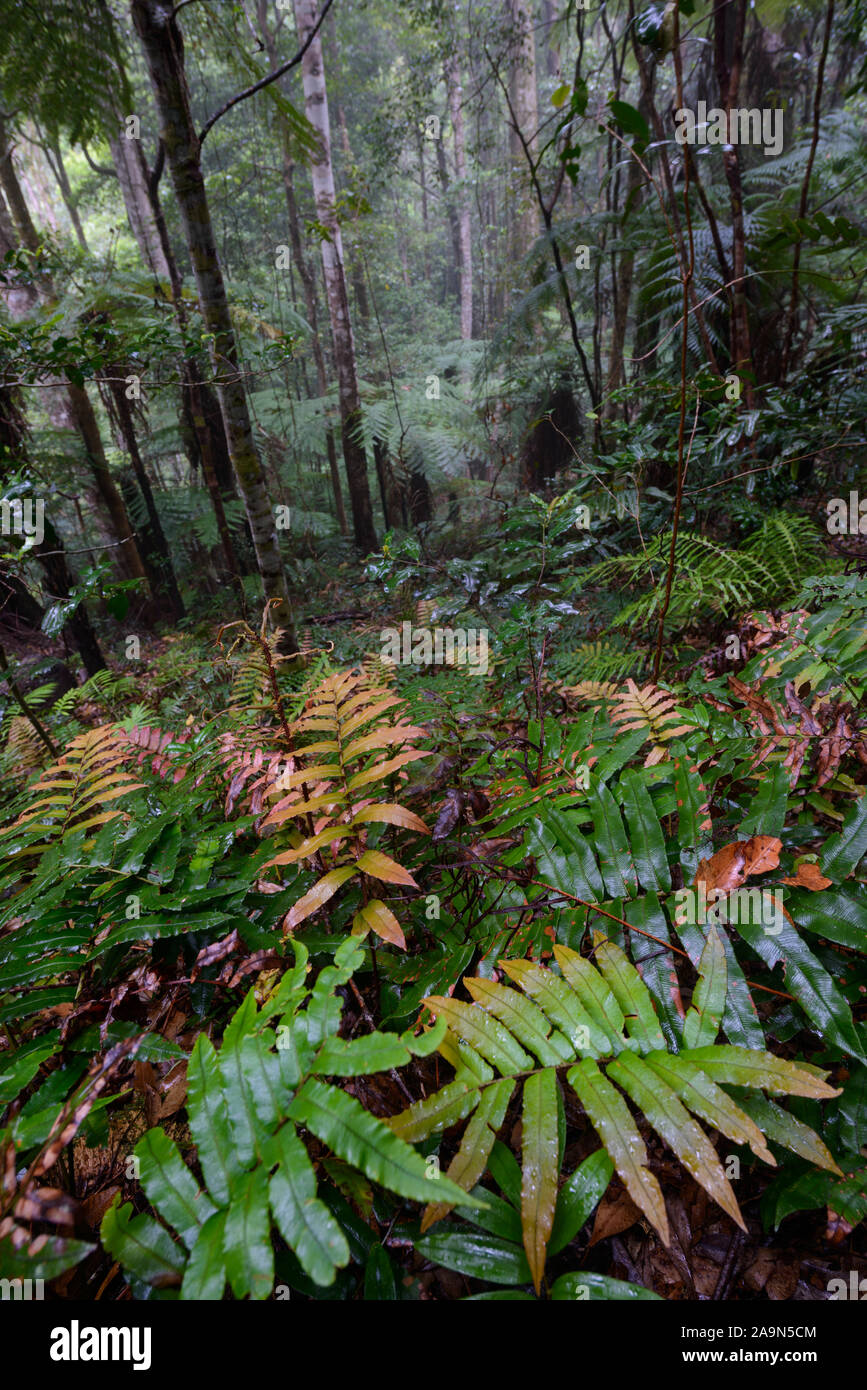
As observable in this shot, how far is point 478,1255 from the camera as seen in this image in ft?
3.13

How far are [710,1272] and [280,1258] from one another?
798 millimetres

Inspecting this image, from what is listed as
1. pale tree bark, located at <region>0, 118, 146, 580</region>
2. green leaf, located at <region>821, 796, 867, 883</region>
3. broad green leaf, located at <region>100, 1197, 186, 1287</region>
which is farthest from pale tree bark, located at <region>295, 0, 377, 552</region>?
broad green leaf, located at <region>100, 1197, 186, 1287</region>

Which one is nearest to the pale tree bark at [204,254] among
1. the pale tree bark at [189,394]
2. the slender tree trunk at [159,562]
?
the pale tree bark at [189,394]

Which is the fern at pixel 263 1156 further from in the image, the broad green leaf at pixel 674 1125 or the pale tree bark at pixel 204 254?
the pale tree bark at pixel 204 254

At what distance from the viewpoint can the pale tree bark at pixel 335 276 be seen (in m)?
6.33

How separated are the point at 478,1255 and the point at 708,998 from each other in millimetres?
569

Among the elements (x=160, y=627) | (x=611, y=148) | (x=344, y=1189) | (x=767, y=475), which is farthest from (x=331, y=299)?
(x=344, y=1189)

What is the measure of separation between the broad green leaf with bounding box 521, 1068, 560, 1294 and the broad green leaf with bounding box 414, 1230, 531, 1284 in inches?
1.7

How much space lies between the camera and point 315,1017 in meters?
0.98

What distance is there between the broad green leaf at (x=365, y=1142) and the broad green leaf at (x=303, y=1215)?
0.04 m

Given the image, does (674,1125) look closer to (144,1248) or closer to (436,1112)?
(436,1112)

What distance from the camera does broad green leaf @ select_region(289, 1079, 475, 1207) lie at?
723 mm

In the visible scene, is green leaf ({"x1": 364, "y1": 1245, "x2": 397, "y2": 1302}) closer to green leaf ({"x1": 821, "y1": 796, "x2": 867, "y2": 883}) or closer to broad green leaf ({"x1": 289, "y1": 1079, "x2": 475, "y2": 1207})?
broad green leaf ({"x1": 289, "y1": 1079, "x2": 475, "y2": 1207})

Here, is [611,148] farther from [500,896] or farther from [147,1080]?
[147,1080]
